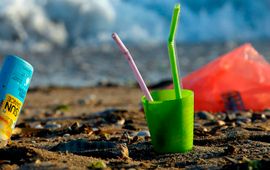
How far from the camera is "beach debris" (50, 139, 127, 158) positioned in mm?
2775

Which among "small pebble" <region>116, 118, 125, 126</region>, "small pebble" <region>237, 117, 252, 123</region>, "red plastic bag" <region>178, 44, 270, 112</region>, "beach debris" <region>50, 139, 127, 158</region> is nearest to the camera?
"beach debris" <region>50, 139, 127, 158</region>

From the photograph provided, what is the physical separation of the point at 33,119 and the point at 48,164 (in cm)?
282

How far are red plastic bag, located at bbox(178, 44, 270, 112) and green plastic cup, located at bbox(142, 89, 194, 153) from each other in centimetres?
224

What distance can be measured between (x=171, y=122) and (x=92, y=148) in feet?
1.49

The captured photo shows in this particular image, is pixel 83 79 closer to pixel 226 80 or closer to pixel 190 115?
pixel 226 80

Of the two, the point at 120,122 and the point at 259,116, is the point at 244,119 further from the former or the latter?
the point at 120,122

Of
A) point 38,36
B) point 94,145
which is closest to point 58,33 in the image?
point 38,36

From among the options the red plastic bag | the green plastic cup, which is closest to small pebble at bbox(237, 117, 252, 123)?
the red plastic bag

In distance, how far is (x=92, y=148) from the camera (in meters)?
2.88

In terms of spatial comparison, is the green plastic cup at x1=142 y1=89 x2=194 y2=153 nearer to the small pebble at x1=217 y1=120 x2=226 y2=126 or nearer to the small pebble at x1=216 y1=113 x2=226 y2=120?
the small pebble at x1=217 y1=120 x2=226 y2=126

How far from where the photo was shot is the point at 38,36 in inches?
1298

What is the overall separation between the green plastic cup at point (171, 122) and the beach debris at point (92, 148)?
0.20 metres

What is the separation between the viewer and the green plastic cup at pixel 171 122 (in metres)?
2.70

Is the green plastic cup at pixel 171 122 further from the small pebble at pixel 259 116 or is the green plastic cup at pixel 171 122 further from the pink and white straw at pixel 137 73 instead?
the small pebble at pixel 259 116
